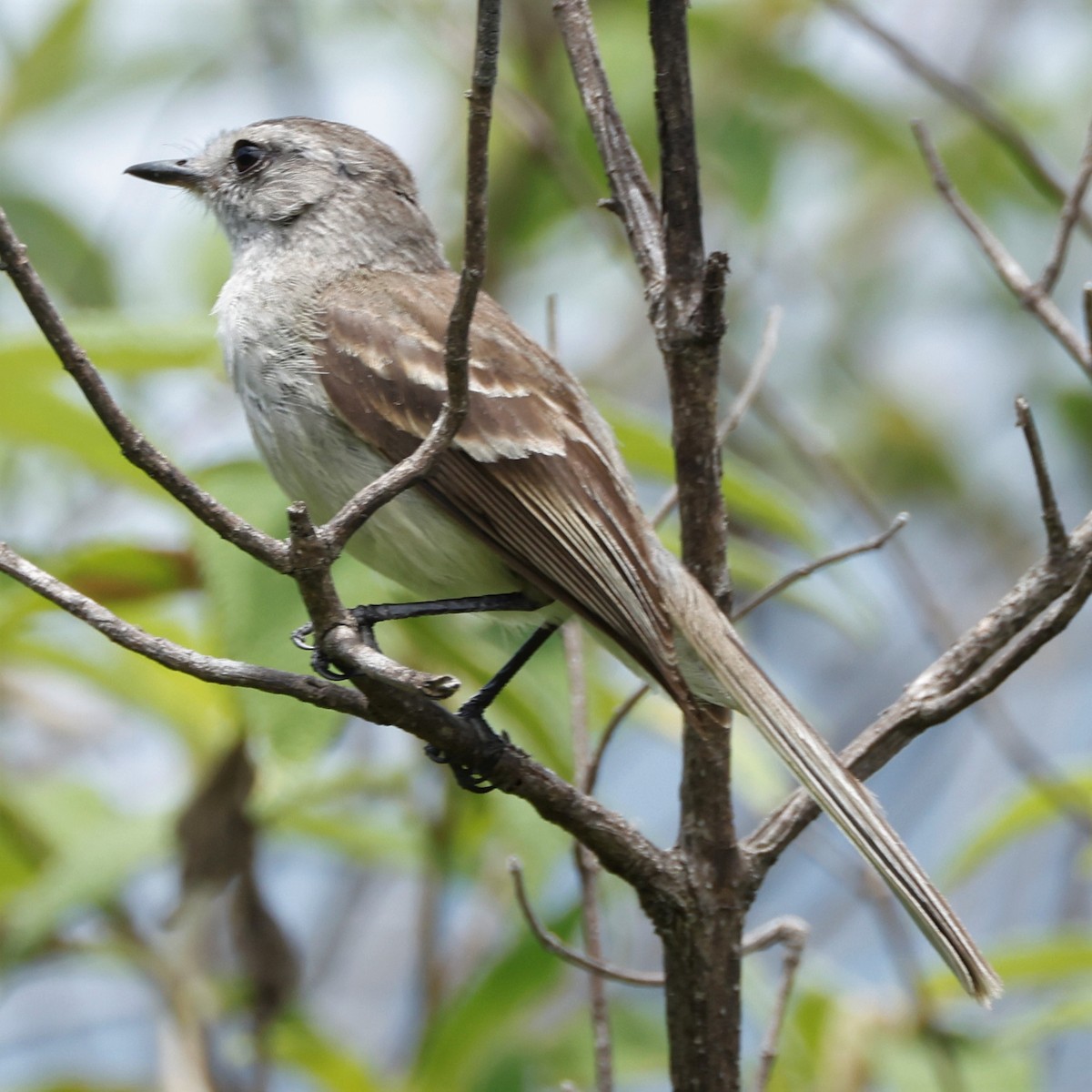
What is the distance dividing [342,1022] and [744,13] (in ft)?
14.7

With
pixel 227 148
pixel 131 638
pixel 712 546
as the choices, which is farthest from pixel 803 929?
pixel 227 148

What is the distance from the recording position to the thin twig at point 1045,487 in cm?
223

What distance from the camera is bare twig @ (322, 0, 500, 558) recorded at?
1.98m

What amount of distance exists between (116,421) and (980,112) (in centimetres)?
220

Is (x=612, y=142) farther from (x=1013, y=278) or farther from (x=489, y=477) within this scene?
(x=1013, y=278)

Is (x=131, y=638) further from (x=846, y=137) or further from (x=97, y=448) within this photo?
(x=846, y=137)

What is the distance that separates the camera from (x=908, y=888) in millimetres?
2336

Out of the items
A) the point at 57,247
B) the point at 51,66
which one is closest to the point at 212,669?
the point at 57,247

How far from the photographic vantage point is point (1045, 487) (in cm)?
226

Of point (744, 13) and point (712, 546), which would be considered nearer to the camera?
point (712, 546)

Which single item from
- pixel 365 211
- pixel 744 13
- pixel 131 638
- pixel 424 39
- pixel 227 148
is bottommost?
pixel 131 638

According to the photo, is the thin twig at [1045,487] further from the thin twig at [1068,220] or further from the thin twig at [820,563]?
the thin twig at [1068,220]

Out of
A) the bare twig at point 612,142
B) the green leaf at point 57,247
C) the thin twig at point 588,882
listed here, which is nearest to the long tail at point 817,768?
the thin twig at point 588,882

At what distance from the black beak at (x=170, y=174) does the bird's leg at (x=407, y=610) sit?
1596mm
